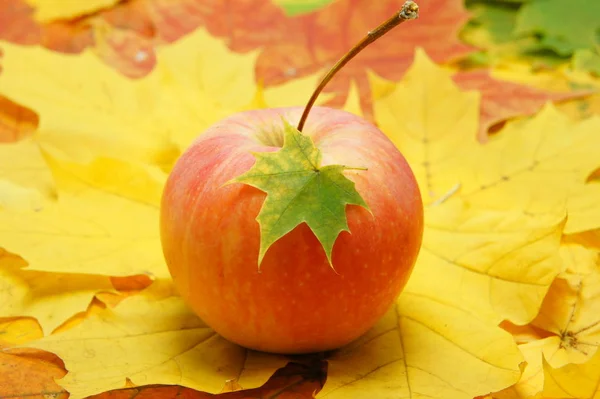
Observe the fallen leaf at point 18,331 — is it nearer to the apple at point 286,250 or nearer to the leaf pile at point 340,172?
the leaf pile at point 340,172

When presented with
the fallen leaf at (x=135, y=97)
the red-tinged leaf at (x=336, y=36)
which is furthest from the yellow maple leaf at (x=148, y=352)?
the red-tinged leaf at (x=336, y=36)

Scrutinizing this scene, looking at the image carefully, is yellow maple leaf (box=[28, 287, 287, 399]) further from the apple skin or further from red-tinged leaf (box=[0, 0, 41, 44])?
red-tinged leaf (box=[0, 0, 41, 44])

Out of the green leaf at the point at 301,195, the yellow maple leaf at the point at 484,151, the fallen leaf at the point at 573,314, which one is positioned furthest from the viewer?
the yellow maple leaf at the point at 484,151

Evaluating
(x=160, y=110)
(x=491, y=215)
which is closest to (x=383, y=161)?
(x=491, y=215)

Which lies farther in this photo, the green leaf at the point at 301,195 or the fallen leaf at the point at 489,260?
Result: the fallen leaf at the point at 489,260

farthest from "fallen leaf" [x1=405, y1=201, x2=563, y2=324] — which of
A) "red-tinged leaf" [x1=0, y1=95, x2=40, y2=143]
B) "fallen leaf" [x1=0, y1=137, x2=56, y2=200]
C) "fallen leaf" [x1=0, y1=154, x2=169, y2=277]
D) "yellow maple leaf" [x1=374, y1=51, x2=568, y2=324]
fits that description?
"red-tinged leaf" [x1=0, y1=95, x2=40, y2=143]

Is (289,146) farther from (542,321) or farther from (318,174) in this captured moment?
(542,321)
